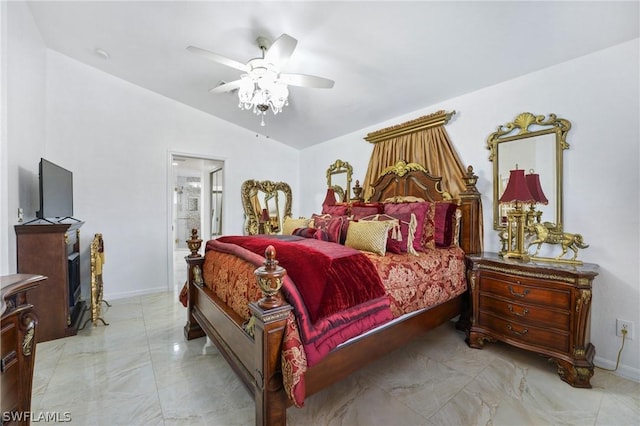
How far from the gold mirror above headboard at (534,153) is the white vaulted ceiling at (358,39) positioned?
500mm

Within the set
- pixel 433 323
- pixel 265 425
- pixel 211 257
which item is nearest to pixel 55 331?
pixel 211 257

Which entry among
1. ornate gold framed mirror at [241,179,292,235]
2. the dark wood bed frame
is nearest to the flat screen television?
the dark wood bed frame

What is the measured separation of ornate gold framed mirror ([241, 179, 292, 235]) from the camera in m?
4.88

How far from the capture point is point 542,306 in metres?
2.06

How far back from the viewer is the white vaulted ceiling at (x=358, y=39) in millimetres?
1960

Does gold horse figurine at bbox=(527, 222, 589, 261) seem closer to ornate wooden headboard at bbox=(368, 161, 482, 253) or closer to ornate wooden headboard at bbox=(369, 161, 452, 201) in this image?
ornate wooden headboard at bbox=(368, 161, 482, 253)

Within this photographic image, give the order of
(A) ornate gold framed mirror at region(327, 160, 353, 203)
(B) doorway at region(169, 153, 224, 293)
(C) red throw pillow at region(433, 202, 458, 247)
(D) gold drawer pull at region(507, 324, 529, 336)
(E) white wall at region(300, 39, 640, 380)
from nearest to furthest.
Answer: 1. (E) white wall at region(300, 39, 640, 380)
2. (D) gold drawer pull at region(507, 324, 529, 336)
3. (C) red throw pillow at region(433, 202, 458, 247)
4. (A) ornate gold framed mirror at region(327, 160, 353, 203)
5. (B) doorway at region(169, 153, 224, 293)

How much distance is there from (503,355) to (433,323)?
0.62 meters

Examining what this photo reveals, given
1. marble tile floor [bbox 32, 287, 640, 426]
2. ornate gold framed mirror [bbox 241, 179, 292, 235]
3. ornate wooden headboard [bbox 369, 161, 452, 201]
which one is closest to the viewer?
marble tile floor [bbox 32, 287, 640, 426]

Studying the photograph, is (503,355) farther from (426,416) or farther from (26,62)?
(26,62)

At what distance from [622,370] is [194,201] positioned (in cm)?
896

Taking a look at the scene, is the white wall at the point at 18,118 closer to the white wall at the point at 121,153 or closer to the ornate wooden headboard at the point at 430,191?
the white wall at the point at 121,153

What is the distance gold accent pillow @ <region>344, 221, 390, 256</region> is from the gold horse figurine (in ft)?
4.34

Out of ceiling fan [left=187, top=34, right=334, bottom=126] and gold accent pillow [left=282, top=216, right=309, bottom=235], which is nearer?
ceiling fan [left=187, top=34, right=334, bottom=126]
